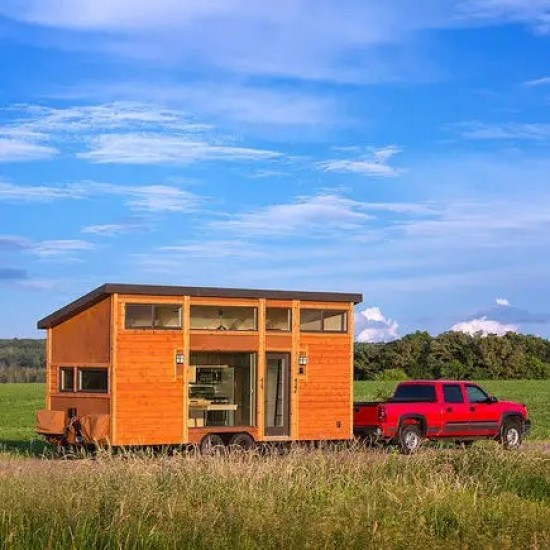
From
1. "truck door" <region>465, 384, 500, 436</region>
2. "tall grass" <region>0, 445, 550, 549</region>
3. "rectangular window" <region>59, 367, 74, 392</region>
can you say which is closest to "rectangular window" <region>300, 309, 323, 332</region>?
"truck door" <region>465, 384, 500, 436</region>

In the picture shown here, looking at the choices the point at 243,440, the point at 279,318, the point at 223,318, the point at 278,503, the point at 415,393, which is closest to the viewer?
the point at 278,503

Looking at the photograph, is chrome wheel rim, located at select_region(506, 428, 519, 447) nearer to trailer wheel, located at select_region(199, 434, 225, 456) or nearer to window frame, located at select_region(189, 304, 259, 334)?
window frame, located at select_region(189, 304, 259, 334)

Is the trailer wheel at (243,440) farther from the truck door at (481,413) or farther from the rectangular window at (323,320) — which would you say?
the truck door at (481,413)

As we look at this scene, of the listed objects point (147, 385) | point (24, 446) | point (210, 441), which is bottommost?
point (24, 446)

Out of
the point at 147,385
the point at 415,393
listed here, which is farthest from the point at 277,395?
the point at 415,393

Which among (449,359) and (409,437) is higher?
(449,359)

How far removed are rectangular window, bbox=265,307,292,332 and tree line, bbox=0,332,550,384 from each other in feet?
198

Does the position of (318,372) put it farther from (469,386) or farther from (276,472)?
(276,472)

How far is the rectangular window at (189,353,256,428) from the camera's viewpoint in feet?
82.6

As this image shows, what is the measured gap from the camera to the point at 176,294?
80.1 ft

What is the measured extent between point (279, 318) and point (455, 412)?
554 cm

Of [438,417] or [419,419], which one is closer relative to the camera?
[419,419]

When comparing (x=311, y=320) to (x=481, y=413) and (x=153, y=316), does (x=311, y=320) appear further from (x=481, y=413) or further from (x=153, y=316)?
(x=481, y=413)

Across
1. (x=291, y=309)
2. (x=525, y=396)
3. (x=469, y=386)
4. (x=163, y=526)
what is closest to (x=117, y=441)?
(x=291, y=309)
